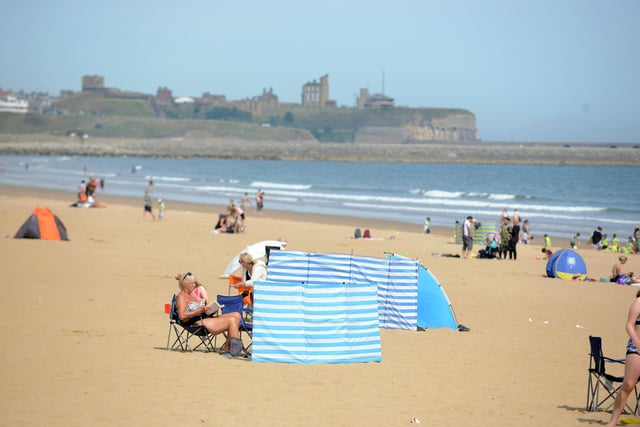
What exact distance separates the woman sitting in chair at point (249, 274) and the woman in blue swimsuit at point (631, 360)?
15.8 feet

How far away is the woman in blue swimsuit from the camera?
6727 mm

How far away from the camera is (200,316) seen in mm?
9180

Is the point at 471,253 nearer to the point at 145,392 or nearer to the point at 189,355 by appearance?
the point at 189,355

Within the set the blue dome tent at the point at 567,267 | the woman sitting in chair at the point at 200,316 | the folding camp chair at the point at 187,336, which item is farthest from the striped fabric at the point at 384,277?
the blue dome tent at the point at 567,267

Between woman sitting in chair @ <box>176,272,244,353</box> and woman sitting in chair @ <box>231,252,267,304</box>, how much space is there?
4.12 ft

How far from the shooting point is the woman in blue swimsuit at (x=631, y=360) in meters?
6.73

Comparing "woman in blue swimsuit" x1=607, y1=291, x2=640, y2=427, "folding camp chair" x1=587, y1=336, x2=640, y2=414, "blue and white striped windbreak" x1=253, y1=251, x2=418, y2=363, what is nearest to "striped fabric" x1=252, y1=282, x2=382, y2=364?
"blue and white striped windbreak" x1=253, y1=251, x2=418, y2=363

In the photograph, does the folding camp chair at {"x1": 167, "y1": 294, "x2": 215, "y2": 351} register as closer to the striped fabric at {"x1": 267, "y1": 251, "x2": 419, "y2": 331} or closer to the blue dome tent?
the striped fabric at {"x1": 267, "y1": 251, "x2": 419, "y2": 331}

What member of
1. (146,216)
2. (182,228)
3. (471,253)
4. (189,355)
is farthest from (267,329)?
(146,216)

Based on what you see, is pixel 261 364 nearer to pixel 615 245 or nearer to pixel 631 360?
pixel 631 360

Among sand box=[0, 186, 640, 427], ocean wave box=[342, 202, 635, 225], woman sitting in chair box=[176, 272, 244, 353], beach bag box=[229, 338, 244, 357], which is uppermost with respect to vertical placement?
woman sitting in chair box=[176, 272, 244, 353]

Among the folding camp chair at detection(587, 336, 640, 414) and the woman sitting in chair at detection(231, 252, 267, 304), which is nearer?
the folding camp chair at detection(587, 336, 640, 414)

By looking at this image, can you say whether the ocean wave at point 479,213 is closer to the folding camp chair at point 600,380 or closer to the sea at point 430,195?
the sea at point 430,195

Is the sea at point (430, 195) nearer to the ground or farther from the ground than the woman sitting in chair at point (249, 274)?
nearer to the ground
